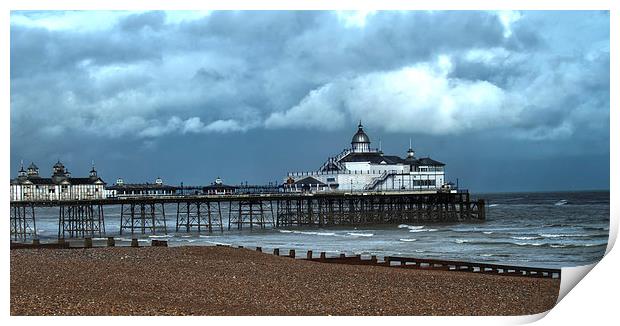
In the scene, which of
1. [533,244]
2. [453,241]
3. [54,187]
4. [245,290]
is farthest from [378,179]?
[245,290]

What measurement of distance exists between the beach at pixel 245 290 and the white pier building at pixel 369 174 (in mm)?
46611

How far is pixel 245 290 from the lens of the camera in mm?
11875

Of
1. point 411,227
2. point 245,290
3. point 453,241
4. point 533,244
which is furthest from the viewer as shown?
point 411,227

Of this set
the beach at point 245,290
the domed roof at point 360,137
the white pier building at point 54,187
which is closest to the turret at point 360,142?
the domed roof at point 360,137

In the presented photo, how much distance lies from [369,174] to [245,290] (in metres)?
53.1

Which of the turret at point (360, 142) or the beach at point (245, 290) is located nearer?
the beach at point (245, 290)

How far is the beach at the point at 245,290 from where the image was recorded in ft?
34.3

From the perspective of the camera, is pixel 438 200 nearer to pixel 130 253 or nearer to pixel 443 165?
pixel 443 165

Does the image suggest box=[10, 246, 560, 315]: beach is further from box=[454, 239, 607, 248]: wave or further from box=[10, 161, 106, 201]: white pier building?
box=[10, 161, 106, 201]: white pier building

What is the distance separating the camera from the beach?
34.3 feet

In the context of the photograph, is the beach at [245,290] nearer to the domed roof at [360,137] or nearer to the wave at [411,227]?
the wave at [411,227]

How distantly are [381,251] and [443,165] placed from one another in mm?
38548

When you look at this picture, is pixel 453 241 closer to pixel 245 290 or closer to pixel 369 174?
pixel 245 290

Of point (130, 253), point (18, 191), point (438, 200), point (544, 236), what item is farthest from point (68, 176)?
point (130, 253)
